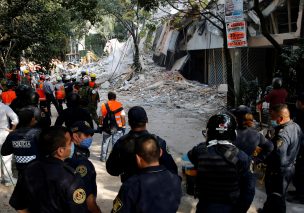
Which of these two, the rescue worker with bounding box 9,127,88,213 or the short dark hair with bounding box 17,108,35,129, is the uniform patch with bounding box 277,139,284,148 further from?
the short dark hair with bounding box 17,108,35,129

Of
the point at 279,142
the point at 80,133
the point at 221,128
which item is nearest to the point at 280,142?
the point at 279,142

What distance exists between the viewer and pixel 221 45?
54.2 feet

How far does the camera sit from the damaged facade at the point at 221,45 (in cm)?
1225

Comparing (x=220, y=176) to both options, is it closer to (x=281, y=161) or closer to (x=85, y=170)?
(x=85, y=170)

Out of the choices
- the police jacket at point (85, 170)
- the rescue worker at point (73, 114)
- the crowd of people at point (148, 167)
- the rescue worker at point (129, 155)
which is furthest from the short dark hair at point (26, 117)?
the police jacket at point (85, 170)

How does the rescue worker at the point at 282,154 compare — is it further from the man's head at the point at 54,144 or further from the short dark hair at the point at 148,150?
the man's head at the point at 54,144

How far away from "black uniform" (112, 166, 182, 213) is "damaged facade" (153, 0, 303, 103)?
29.2 ft

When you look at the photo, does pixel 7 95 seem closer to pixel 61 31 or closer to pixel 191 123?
pixel 191 123

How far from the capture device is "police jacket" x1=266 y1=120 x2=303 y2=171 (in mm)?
3920

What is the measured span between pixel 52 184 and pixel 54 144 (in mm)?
272

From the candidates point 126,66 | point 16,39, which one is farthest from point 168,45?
point 16,39

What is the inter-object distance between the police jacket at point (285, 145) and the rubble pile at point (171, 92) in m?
8.60

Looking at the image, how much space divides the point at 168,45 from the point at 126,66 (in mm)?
4850

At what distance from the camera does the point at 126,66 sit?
2462 centimetres
